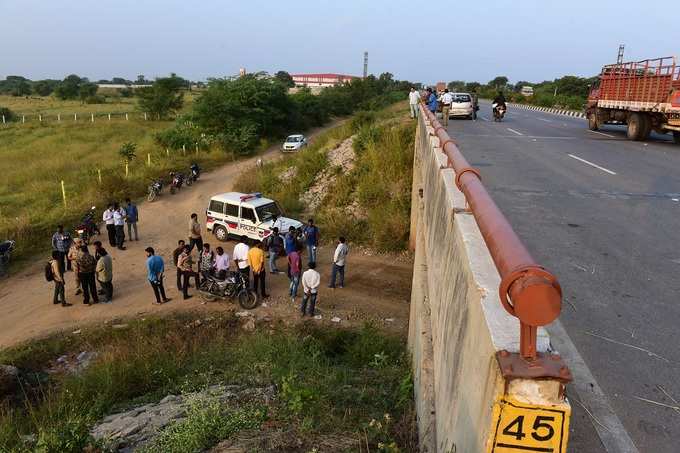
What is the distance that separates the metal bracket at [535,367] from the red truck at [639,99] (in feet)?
53.0

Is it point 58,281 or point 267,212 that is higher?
point 267,212

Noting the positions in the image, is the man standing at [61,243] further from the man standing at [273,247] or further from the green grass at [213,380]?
the man standing at [273,247]

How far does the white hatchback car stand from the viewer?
2264cm

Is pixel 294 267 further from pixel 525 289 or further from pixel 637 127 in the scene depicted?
pixel 637 127

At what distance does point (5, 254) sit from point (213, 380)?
11.1 m

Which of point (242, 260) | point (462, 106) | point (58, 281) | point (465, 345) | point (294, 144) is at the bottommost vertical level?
point (58, 281)

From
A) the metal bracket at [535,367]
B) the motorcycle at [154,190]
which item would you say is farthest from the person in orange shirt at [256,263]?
the motorcycle at [154,190]

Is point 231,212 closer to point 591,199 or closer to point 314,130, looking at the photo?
point 591,199

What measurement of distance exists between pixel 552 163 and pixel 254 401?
9163 millimetres

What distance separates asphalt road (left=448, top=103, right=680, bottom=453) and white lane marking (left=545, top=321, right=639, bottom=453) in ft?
0.06

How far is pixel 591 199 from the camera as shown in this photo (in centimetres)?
799

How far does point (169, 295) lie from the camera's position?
11.9 metres

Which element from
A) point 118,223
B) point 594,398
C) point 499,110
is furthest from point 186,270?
point 499,110

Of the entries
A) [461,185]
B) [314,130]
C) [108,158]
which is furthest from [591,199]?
[314,130]
